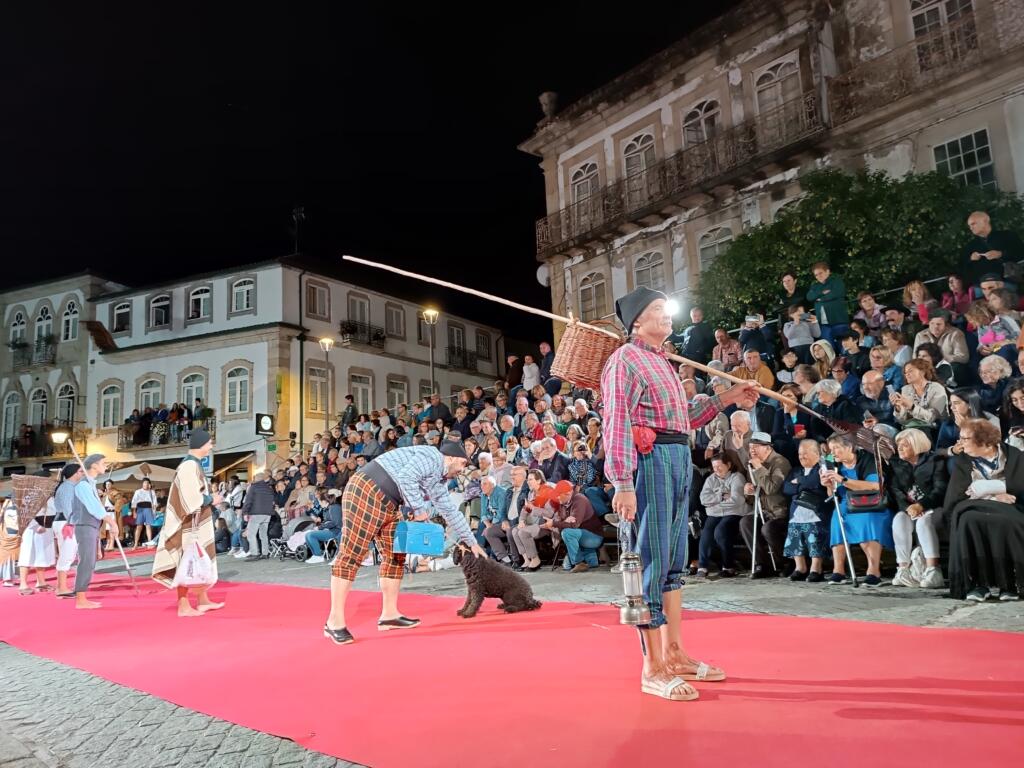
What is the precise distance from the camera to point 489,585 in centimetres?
642

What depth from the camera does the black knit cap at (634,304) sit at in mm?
3955

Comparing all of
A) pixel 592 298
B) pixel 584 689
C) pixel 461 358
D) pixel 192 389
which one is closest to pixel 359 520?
→ pixel 584 689

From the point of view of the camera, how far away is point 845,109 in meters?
17.2

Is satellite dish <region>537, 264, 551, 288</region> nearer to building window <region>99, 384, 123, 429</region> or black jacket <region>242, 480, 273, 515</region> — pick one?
black jacket <region>242, 480, 273, 515</region>

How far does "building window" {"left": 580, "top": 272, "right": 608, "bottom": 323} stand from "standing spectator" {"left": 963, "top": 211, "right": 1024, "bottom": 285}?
1314 centimetres

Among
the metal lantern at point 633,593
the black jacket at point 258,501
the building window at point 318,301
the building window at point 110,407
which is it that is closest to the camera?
the metal lantern at point 633,593

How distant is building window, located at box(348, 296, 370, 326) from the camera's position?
32.9 meters

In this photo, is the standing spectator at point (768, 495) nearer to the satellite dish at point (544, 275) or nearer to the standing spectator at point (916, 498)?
the standing spectator at point (916, 498)

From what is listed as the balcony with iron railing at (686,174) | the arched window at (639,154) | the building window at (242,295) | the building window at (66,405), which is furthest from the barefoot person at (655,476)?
the building window at (66,405)

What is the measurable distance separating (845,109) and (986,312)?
10878 mm

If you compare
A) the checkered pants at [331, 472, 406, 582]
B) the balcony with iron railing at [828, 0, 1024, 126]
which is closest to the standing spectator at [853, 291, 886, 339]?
the checkered pants at [331, 472, 406, 582]

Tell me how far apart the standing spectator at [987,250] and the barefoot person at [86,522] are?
1163 centimetres

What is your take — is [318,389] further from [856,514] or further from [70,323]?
[856,514]

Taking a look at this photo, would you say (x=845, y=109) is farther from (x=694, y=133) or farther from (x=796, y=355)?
(x=796, y=355)
